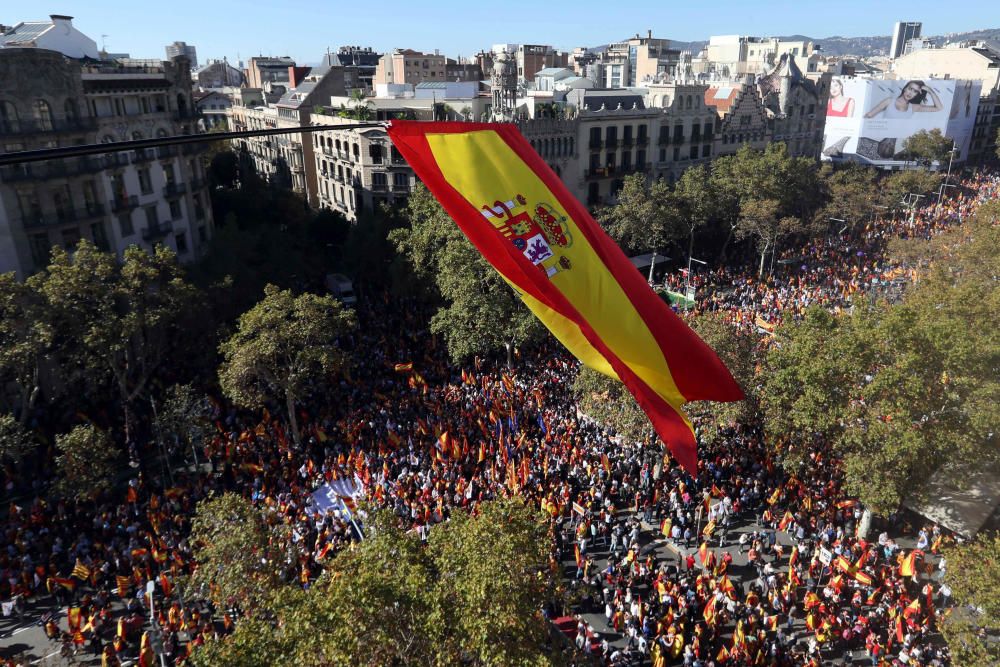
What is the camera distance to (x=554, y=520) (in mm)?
23547

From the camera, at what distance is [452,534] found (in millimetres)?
14633

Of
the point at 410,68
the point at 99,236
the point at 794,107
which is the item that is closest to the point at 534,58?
the point at 410,68

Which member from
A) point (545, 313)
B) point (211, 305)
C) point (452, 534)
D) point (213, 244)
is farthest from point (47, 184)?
point (545, 313)

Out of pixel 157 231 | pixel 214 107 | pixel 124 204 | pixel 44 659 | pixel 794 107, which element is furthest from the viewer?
pixel 214 107

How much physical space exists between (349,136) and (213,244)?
21.3 m

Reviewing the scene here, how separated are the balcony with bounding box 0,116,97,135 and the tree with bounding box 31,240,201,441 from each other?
12.3 meters

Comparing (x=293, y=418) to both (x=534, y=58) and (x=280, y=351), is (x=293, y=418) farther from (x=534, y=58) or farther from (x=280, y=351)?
(x=534, y=58)

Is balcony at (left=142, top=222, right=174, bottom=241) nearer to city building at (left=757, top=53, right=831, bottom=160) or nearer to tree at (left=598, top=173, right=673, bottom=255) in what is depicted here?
tree at (left=598, top=173, right=673, bottom=255)

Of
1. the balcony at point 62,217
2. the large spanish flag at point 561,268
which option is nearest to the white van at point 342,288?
the balcony at point 62,217

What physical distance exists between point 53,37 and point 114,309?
25.0 meters

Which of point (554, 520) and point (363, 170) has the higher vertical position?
point (363, 170)

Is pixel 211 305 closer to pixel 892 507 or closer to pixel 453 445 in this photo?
pixel 453 445

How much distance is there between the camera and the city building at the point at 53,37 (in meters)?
41.4

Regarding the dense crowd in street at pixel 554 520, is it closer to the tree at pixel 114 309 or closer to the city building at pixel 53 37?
the tree at pixel 114 309
